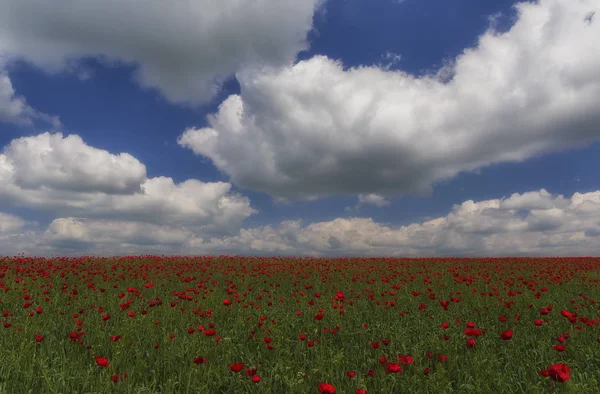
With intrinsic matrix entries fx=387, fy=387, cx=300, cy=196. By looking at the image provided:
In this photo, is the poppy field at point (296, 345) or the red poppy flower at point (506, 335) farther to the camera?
the red poppy flower at point (506, 335)

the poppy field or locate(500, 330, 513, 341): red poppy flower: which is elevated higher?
→ locate(500, 330, 513, 341): red poppy flower

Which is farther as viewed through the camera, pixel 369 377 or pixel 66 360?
pixel 66 360

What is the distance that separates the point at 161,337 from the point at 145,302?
11.3ft

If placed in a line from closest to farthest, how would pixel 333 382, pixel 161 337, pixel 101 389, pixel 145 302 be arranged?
pixel 101 389, pixel 333 382, pixel 161 337, pixel 145 302

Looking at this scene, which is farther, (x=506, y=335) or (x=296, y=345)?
(x=296, y=345)

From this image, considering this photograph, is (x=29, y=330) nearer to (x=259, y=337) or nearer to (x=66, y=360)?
(x=66, y=360)

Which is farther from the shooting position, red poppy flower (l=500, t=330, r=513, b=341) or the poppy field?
red poppy flower (l=500, t=330, r=513, b=341)

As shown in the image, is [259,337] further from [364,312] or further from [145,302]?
[145,302]

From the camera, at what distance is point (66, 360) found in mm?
5086

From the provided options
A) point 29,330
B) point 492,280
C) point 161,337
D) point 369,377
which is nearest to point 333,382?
point 369,377

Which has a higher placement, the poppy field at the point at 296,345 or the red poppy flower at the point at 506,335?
the red poppy flower at the point at 506,335

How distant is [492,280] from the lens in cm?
1322

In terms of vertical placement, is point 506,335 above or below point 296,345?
above

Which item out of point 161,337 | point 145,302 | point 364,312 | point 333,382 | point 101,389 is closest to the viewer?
point 101,389
